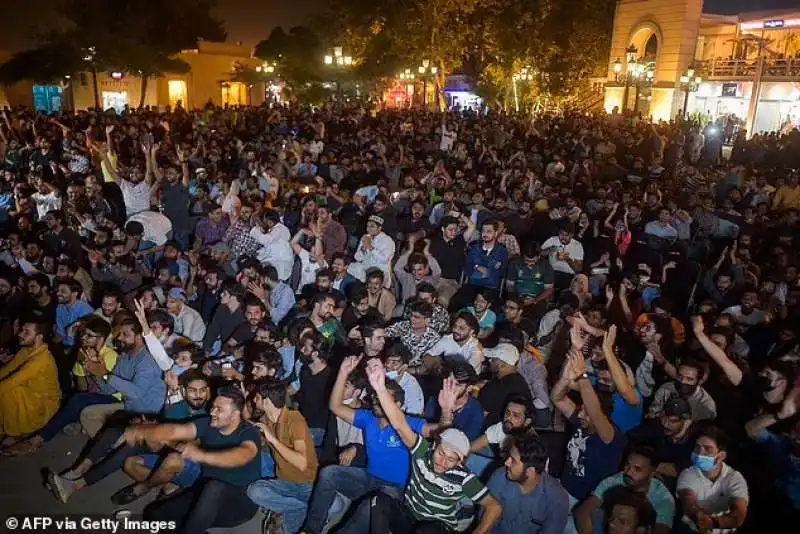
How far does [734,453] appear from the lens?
15.3 ft

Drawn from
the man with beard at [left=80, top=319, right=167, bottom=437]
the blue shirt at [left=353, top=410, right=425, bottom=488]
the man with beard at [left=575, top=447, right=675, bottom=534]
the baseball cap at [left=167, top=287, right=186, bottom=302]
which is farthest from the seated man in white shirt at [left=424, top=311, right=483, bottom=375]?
the baseball cap at [left=167, top=287, right=186, bottom=302]

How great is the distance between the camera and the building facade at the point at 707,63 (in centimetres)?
2883

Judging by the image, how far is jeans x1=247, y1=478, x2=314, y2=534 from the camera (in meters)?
4.43

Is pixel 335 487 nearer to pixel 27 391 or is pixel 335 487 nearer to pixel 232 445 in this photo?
pixel 232 445

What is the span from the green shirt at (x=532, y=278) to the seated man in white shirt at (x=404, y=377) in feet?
9.54

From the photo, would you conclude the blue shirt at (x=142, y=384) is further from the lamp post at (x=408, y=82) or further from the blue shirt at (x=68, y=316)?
the lamp post at (x=408, y=82)

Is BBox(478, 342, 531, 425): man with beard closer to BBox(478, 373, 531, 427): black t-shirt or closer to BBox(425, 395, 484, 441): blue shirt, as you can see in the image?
BBox(478, 373, 531, 427): black t-shirt

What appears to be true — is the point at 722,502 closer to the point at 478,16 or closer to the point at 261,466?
the point at 261,466

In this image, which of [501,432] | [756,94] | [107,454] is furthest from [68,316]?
[756,94]

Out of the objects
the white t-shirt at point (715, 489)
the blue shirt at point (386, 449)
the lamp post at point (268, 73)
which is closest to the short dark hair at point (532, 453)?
the blue shirt at point (386, 449)

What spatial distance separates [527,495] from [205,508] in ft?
6.70

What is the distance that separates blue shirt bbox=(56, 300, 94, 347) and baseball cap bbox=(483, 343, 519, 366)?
383 centimetres

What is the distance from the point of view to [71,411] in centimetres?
550

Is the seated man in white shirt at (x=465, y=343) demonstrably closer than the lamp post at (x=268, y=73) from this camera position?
Yes
